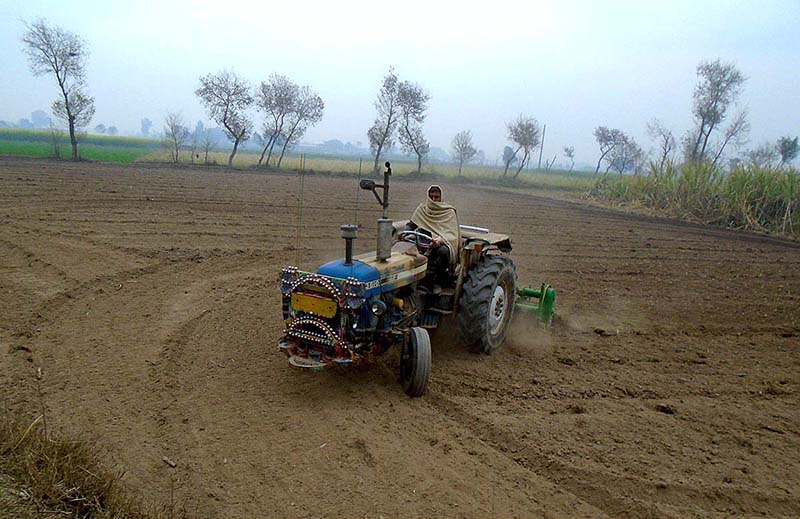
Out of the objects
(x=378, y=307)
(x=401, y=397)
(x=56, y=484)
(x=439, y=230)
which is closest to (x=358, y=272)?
(x=378, y=307)

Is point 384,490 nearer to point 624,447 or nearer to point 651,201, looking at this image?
point 624,447

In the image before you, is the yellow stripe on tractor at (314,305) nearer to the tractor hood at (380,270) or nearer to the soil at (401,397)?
the tractor hood at (380,270)

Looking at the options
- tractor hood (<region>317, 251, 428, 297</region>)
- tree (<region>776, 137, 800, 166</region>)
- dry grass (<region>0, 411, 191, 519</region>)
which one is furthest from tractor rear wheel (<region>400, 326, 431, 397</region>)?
tree (<region>776, 137, 800, 166</region>)

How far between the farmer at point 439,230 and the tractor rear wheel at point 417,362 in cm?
122

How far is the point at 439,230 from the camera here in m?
5.96

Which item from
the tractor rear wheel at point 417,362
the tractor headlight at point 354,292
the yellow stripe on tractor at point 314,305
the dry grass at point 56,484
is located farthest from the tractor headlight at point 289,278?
the dry grass at point 56,484

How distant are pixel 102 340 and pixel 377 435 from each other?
3.20 m

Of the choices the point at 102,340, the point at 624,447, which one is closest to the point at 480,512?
the point at 624,447

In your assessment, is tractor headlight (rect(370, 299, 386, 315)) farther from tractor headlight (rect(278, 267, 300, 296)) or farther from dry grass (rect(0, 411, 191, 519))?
dry grass (rect(0, 411, 191, 519))

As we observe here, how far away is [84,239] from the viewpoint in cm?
960

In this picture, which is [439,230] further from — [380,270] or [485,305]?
[380,270]

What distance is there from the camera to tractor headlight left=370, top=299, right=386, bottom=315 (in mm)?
4781

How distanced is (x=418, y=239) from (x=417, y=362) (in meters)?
1.64

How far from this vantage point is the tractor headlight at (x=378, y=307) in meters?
4.78
